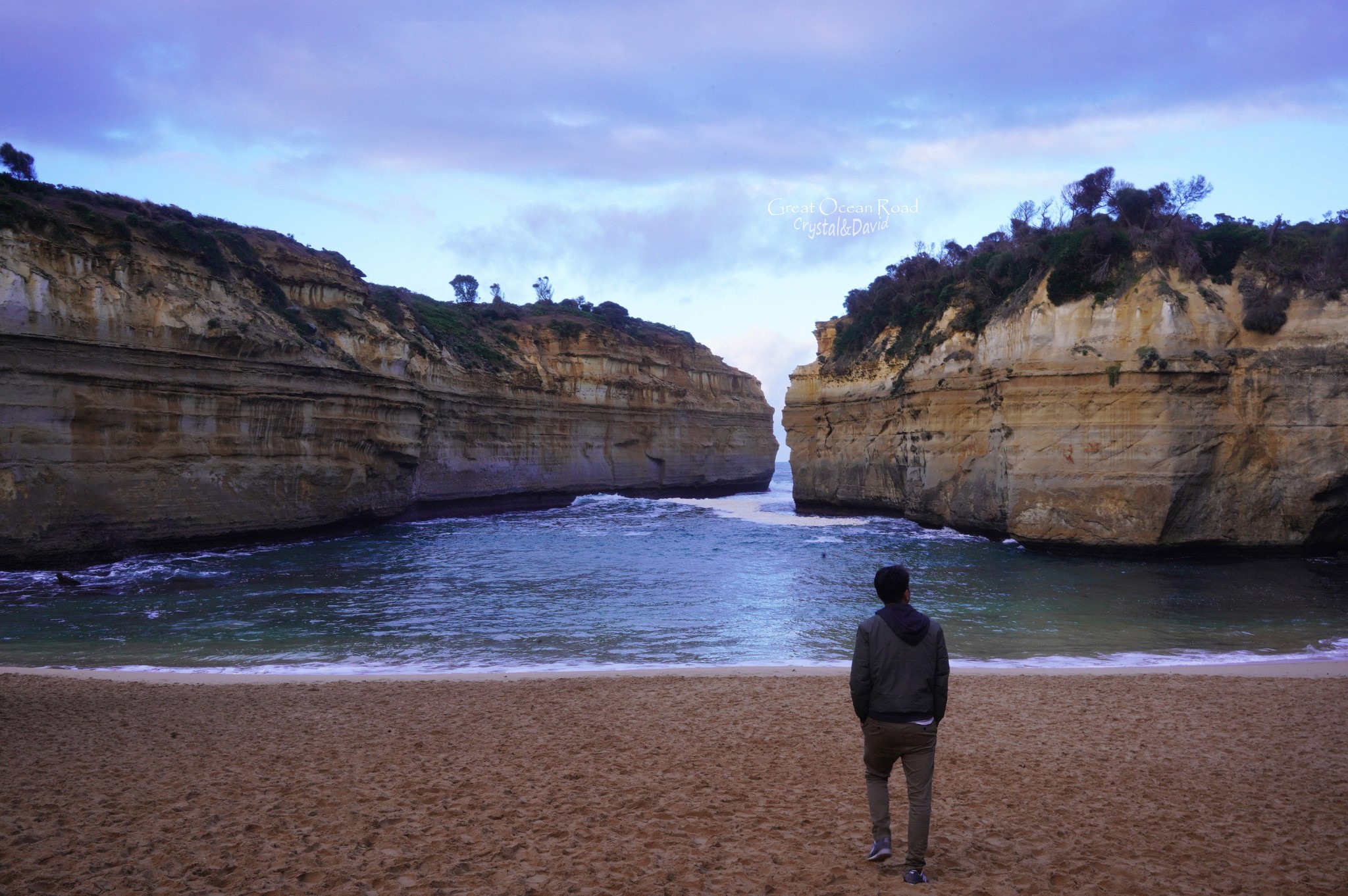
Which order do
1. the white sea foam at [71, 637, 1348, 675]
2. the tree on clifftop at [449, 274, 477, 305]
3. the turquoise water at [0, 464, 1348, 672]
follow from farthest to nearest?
the tree on clifftop at [449, 274, 477, 305]
the turquoise water at [0, 464, 1348, 672]
the white sea foam at [71, 637, 1348, 675]

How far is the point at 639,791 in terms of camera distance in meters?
5.30

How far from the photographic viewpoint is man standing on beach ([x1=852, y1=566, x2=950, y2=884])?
3803mm

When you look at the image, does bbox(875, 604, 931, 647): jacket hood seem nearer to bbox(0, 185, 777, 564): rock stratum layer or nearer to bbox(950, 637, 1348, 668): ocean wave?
bbox(950, 637, 1348, 668): ocean wave

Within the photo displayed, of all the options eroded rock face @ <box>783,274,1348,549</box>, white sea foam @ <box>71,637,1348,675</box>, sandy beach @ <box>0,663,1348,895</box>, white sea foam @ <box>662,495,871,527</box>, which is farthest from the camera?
white sea foam @ <box>662,495,871,527</box>

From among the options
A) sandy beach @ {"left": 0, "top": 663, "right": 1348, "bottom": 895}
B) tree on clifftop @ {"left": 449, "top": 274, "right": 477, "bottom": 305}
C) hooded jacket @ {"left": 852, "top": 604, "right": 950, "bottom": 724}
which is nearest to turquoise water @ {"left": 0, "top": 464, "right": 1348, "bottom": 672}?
sandy beach @ {"left": 0, "top": 663, "right": 1348, "bottom": 895}

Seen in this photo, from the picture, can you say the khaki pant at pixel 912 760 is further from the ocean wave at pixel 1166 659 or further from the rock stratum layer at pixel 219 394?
the rock stratum layer at pixel 219 394

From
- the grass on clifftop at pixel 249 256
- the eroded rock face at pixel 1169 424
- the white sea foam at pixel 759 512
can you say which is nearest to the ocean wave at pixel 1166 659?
the eroded rock face at pixel 1169 424

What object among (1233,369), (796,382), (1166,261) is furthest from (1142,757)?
(796,382)

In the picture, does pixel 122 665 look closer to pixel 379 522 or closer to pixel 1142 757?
pixel 1142 757

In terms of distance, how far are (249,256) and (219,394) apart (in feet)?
23.3

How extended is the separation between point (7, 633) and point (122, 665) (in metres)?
3.44

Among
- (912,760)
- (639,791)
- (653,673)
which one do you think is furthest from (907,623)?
(653,673)

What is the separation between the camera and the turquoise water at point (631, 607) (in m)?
10.6

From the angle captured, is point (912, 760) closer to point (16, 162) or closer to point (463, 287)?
point (16, 162)
